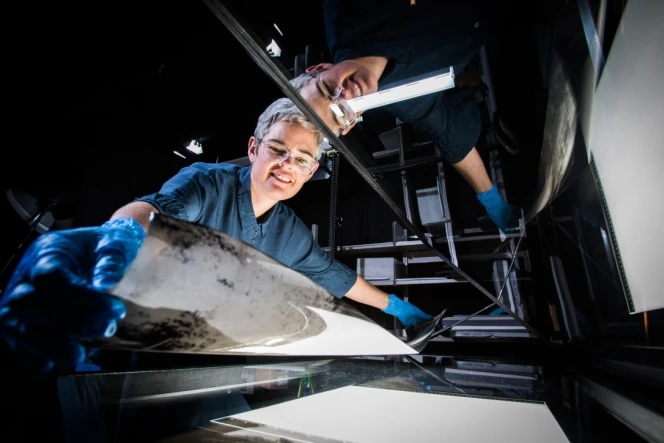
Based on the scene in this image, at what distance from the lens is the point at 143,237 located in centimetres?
41

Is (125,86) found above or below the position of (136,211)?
above

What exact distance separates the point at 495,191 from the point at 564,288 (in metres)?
0.64

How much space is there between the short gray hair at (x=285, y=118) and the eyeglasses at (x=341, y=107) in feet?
1.78

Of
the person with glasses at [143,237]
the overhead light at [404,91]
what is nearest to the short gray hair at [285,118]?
the person with glasses at [143,237]

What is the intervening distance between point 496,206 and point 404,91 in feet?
3.24

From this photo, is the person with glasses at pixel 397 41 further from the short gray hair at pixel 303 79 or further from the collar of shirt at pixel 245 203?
the collar of shirt at pixel 245 203

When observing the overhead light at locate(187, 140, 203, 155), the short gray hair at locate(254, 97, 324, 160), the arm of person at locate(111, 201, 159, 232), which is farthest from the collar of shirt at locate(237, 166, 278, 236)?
the overhead light at locate(187, 140, 203, 155)

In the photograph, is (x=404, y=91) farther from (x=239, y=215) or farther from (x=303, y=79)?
(x=239, y=215)

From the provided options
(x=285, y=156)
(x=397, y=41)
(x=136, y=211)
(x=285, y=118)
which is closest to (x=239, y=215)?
(x=285, y=156)

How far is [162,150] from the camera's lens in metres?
3.05

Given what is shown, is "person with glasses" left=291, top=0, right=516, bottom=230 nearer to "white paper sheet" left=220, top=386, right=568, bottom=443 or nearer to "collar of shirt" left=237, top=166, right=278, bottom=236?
"collar of shirt" left=237, top=166, right=278, bottom=236

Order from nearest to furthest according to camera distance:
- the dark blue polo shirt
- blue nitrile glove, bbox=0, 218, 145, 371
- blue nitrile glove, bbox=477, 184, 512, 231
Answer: blue nitrile glove, bbox=0, 218, 145, 371, the dark blue polo shirt, blue nitrile glove, bbox=477, 184, 512, 231

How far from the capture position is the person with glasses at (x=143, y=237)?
0.31m

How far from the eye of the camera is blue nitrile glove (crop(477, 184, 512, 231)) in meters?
1.49
